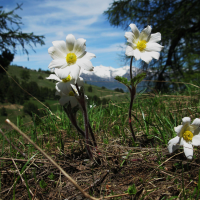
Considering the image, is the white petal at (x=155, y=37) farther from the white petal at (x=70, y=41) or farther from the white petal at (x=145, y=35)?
the white petal at (x=70, y=41)

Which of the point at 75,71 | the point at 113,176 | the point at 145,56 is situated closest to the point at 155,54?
the point at 145,56

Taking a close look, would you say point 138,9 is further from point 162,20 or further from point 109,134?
point 109,134

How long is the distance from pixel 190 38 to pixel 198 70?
1.48 m

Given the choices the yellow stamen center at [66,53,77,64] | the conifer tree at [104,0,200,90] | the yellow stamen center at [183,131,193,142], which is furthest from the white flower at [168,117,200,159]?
the conifer tree at [104,0,200,90]

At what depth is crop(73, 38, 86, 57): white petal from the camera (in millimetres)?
1090

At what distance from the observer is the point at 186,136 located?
1.14 meters

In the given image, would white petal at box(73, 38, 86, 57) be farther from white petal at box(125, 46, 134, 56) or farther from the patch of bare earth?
the patch of bare earth

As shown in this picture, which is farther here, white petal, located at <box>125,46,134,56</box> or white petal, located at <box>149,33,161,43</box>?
white petal, located at <box>149,33,161,43</box>

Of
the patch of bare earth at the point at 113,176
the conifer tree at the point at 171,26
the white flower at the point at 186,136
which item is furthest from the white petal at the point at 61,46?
the conifer tree at the point at 171,26

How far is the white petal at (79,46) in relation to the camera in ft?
3.58

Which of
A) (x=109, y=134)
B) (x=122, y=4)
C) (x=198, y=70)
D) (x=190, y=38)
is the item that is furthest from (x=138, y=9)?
(x=109, y=134)

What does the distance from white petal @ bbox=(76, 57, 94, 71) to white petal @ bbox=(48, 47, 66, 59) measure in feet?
0.44

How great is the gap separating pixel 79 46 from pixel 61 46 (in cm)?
12

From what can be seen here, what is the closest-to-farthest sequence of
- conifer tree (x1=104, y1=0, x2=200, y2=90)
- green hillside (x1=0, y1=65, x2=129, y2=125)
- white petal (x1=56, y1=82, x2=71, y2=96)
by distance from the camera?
1. white petal (x1=56, y1=82, x2=71, y2=96)
2. green hillside (x1=0, y1=65, x2=129, y2=125)
3. conifer tree (x1=104, y1=0, x2=200, y2=90)
